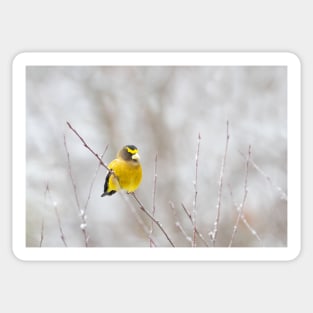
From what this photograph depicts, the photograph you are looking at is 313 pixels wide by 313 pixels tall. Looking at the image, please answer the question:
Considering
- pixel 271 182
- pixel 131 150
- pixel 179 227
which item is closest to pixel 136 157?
pixel 131 150

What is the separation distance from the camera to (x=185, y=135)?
10.2 feet

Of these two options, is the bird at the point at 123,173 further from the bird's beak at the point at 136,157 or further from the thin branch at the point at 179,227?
the thin branch at the point at 179,227

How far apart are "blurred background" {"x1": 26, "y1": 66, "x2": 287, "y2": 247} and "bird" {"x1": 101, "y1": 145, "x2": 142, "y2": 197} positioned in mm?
38

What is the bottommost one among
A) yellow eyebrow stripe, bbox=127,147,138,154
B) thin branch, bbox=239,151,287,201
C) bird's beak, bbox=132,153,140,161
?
thin branch, bbox=239,151,287,201

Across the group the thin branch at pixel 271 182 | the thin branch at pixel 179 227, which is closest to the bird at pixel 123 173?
the thin branch at pixel 179 227

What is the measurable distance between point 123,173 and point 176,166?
0.32 meters

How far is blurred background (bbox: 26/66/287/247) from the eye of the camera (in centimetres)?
293

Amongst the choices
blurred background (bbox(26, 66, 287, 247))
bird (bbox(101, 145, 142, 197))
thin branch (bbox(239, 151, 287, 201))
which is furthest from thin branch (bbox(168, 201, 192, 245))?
thin branch (bbox(239, 151, 287, 201))

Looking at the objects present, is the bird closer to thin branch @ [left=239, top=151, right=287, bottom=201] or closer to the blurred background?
the blurred background

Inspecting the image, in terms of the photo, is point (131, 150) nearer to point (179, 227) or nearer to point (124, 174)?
point (124, 174)

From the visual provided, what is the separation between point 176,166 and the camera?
3109 millimetres
